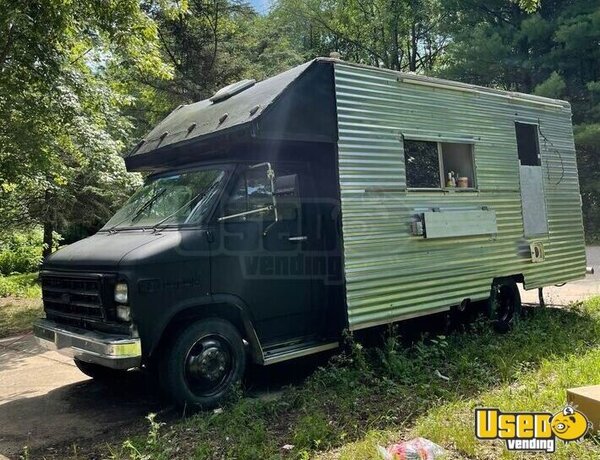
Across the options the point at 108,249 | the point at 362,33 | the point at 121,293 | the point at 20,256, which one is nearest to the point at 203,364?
the point at 121,293

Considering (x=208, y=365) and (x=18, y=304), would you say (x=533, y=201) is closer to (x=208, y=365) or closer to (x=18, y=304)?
(x=208, y=365)

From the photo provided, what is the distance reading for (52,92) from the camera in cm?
799

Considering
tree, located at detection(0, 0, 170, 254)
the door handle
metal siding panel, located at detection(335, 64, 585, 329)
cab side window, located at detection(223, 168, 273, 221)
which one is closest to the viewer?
cab side window, located at detection(223, 168, 273, 221)

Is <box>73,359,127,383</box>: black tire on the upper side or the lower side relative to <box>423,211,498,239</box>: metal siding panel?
lower

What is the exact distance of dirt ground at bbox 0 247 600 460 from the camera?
13.8 feet

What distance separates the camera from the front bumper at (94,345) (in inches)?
158

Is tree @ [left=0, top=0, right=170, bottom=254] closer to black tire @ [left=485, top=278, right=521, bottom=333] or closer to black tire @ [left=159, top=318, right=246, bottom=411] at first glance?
black tire @ [left=159, top=318, right=246, bottom=411]

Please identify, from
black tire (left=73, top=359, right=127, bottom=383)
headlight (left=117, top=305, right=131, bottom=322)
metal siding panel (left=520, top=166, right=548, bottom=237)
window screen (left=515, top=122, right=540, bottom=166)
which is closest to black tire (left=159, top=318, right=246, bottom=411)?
headlight (left=117, top=305, right=131, bottom=322)

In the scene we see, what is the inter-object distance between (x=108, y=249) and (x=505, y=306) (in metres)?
5.17

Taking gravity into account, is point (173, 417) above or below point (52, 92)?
below

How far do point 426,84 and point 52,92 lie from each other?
18.1 feet

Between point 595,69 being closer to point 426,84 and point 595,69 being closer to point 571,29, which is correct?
point 571,29

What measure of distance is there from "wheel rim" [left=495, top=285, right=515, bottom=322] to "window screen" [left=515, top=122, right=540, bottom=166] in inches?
69.0

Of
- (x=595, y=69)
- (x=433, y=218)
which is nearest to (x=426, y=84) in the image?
(x=433, y=218)
